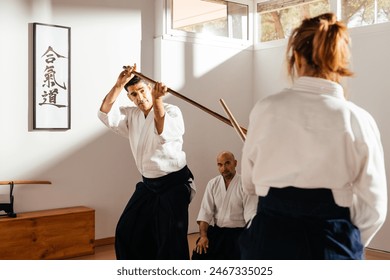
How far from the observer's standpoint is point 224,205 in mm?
3492

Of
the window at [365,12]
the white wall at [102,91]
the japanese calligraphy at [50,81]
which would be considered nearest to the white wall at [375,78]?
the white wall at [102,91]

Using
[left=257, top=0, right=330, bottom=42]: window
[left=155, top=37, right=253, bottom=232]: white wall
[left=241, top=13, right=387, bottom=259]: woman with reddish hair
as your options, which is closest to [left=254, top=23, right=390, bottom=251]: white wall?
[left=257, top=0, right=330, bottom=42]: window

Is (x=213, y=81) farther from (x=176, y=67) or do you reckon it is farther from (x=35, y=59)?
(x=35, y=59)

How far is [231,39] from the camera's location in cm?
525

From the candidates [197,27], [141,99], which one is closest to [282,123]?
[141,99]

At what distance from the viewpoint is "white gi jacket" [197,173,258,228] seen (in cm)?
342

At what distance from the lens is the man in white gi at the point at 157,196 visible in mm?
2939

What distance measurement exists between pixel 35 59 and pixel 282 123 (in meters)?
2.95

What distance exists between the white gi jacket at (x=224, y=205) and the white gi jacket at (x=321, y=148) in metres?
1.80

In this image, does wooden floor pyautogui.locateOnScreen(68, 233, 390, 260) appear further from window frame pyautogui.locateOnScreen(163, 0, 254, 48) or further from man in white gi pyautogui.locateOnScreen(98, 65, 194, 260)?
window frame pyautogui.locateOnScreen(163, 0, 254, 48)

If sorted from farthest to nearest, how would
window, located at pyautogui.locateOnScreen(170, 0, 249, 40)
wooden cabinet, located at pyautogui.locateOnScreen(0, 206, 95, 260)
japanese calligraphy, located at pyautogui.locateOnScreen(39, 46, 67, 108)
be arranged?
1. window, located at pyautogui.locateOnScreen(170, 0, 249, 40)
2. japanese calligraphy, located at pyautogui.locateOnScreen(39, 46, 67, 108)
3. wooden cabinet, located at pyautogui.locateOnScreen(0, 206, 95, 260)

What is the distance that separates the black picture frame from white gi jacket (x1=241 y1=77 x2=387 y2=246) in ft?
9.26

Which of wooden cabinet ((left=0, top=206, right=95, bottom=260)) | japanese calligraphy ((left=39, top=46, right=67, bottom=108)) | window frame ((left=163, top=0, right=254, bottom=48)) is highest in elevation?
window frame ((left=163, top=0, right=254, bottom=48))
